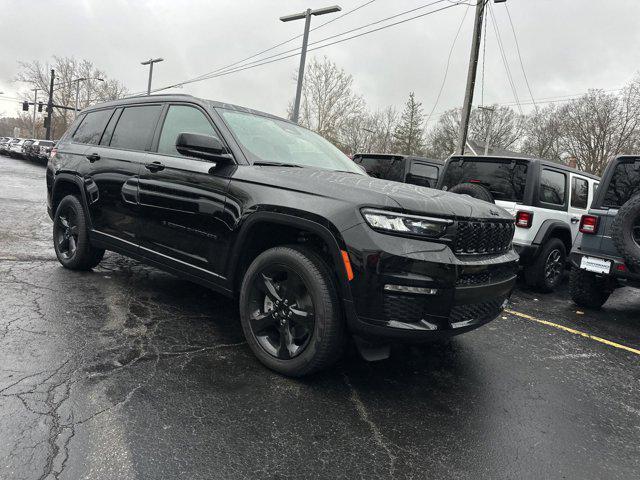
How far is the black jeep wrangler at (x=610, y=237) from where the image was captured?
4.50m

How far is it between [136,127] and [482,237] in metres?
3.22

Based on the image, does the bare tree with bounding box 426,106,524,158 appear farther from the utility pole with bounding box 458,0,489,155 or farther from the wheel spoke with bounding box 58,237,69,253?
the wheel spoke with bounding box 58,237,69,253

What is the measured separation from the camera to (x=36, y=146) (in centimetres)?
3077

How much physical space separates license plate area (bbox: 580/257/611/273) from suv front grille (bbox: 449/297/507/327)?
2.52m

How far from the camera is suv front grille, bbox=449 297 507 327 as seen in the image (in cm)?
266

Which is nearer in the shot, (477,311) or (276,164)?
(477,311)

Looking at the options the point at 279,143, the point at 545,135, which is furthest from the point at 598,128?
the point at 279,143

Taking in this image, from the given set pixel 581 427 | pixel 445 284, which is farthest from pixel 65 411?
pixel 581 427

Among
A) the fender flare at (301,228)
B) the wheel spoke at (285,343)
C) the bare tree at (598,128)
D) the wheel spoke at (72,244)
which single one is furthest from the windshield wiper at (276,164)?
the bare tree at (598,128)

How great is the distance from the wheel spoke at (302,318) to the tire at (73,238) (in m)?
2.92

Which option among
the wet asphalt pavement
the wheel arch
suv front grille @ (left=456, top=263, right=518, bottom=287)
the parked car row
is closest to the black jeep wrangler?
the wheel arch

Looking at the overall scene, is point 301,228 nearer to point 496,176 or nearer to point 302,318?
point 302,318

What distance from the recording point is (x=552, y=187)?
665 centimetres

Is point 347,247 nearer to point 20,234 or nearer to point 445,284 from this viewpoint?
point 445,284
